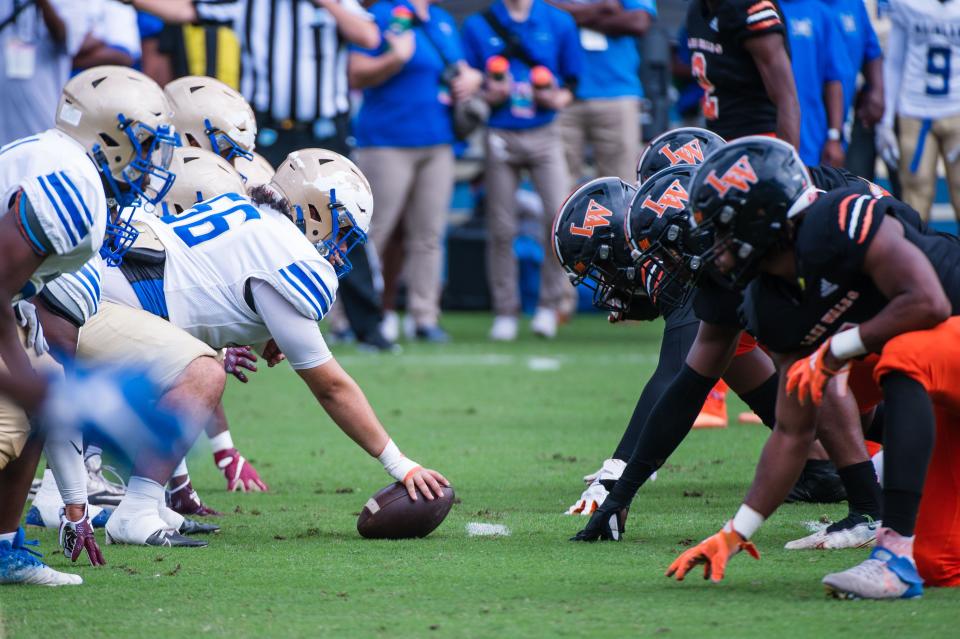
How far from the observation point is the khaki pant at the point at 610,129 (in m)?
10.3

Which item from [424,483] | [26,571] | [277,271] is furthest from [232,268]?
[26,571]

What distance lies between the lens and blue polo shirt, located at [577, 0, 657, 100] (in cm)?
1030

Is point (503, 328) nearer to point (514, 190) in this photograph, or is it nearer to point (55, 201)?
point (514, 190)

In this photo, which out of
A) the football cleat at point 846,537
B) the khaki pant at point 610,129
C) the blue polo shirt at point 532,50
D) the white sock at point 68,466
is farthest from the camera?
the khaki pant at point 610,129

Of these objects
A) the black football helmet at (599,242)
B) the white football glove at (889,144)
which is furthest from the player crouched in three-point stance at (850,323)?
the white football glove at (889,144)

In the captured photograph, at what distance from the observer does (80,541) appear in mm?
4102

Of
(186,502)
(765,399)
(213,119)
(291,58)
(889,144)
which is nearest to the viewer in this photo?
(765,399)

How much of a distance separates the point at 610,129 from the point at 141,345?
21.0 feet

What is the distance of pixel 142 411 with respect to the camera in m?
3.32

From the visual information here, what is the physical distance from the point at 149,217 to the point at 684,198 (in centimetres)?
184

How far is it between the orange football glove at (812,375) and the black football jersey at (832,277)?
0.50 feet

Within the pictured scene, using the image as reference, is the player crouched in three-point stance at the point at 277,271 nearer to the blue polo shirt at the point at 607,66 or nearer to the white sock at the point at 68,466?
the white sock at the point at 68,466

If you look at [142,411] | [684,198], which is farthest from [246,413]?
[142,411]

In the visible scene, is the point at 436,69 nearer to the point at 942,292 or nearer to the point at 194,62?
the point at 194,62
